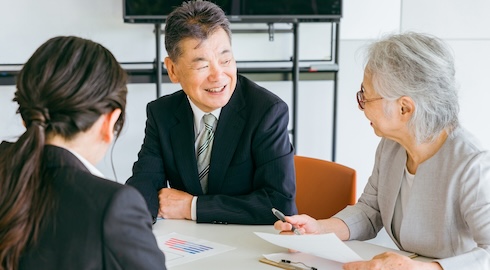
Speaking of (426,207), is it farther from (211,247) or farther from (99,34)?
(99,34)

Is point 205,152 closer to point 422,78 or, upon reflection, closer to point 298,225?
point 298,225

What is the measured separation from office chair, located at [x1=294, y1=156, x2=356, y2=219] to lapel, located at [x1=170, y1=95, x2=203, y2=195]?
19.2 inches

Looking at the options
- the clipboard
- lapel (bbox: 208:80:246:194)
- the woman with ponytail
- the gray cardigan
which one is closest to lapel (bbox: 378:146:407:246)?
the gray cardigan

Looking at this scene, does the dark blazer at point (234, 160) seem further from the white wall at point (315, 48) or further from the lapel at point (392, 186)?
the white wall at point (315, 48)

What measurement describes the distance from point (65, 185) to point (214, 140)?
1.31m

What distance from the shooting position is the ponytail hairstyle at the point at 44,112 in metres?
1.20

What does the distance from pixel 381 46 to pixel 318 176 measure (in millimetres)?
842

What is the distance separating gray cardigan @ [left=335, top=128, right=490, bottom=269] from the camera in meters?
1.84

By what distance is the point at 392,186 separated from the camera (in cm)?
218

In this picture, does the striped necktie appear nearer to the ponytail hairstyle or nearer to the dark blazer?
the dark blazer

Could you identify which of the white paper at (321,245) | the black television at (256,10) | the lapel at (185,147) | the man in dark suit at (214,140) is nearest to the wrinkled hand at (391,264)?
the white paper at (321,245)

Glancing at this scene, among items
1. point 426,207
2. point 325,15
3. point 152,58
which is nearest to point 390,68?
point 426,207

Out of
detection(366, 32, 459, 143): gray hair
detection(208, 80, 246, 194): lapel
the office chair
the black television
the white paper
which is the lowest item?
the office chair

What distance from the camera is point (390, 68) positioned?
1.99 m
